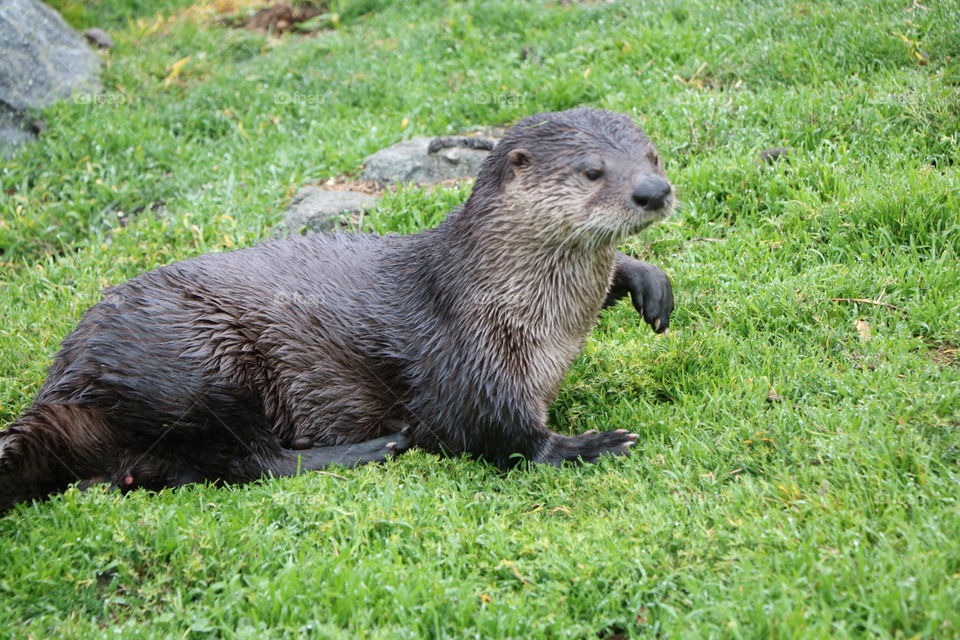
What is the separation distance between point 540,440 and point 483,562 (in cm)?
82

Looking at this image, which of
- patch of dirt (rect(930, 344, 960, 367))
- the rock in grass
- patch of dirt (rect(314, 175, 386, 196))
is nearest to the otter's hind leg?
patch of dirt (rect(930, 344, 960, 367))

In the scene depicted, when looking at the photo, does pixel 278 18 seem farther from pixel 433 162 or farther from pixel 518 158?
pixel 518 158

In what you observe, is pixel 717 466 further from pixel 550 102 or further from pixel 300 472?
pixel 550 102

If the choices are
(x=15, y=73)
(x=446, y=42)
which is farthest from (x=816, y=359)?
(x=15, y=73)

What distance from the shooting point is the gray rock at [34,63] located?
7.54m

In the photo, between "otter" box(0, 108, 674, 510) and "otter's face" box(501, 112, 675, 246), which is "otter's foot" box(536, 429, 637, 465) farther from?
"otter's face" box(501, 112, 675, 246)

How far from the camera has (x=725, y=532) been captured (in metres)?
3.07

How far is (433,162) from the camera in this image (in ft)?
20.7

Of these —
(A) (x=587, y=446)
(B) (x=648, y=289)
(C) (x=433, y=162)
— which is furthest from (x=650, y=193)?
(C) (x=433, y=162)

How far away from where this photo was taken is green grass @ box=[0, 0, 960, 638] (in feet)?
9.70

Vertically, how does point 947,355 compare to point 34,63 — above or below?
below

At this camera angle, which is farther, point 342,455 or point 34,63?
point 34,63

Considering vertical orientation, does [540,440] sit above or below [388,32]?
below

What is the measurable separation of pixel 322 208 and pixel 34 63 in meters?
3.61
